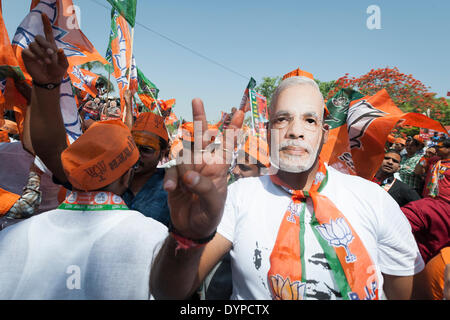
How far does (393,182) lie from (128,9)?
13.2 feet

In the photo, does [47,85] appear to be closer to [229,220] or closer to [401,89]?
[229,220]

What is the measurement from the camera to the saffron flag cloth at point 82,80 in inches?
133

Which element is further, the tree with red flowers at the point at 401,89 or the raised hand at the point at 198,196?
the tree with red flowers at the point at 401,89

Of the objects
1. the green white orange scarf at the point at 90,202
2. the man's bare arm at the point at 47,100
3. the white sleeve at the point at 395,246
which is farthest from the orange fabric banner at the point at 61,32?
the white sleeve at the point at 395,246

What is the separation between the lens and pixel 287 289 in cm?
127

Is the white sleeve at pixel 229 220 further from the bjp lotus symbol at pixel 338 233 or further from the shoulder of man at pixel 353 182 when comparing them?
the shoulder of man at pixel 353 182

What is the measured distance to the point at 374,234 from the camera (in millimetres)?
1417

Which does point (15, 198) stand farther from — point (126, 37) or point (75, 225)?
point (126, 37)

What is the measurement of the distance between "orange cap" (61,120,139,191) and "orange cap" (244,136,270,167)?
2392 millimetres

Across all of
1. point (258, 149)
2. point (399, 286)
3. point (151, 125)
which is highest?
point (151, 125)

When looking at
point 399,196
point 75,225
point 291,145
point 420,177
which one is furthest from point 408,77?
point 75,225

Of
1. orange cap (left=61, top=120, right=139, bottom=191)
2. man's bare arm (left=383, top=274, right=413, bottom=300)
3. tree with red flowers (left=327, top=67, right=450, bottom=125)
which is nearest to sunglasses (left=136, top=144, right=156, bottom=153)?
orange cap (left=61, top=120, right=139, bottom=191)

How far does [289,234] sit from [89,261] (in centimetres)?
98

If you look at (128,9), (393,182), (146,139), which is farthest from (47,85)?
(393,182)
